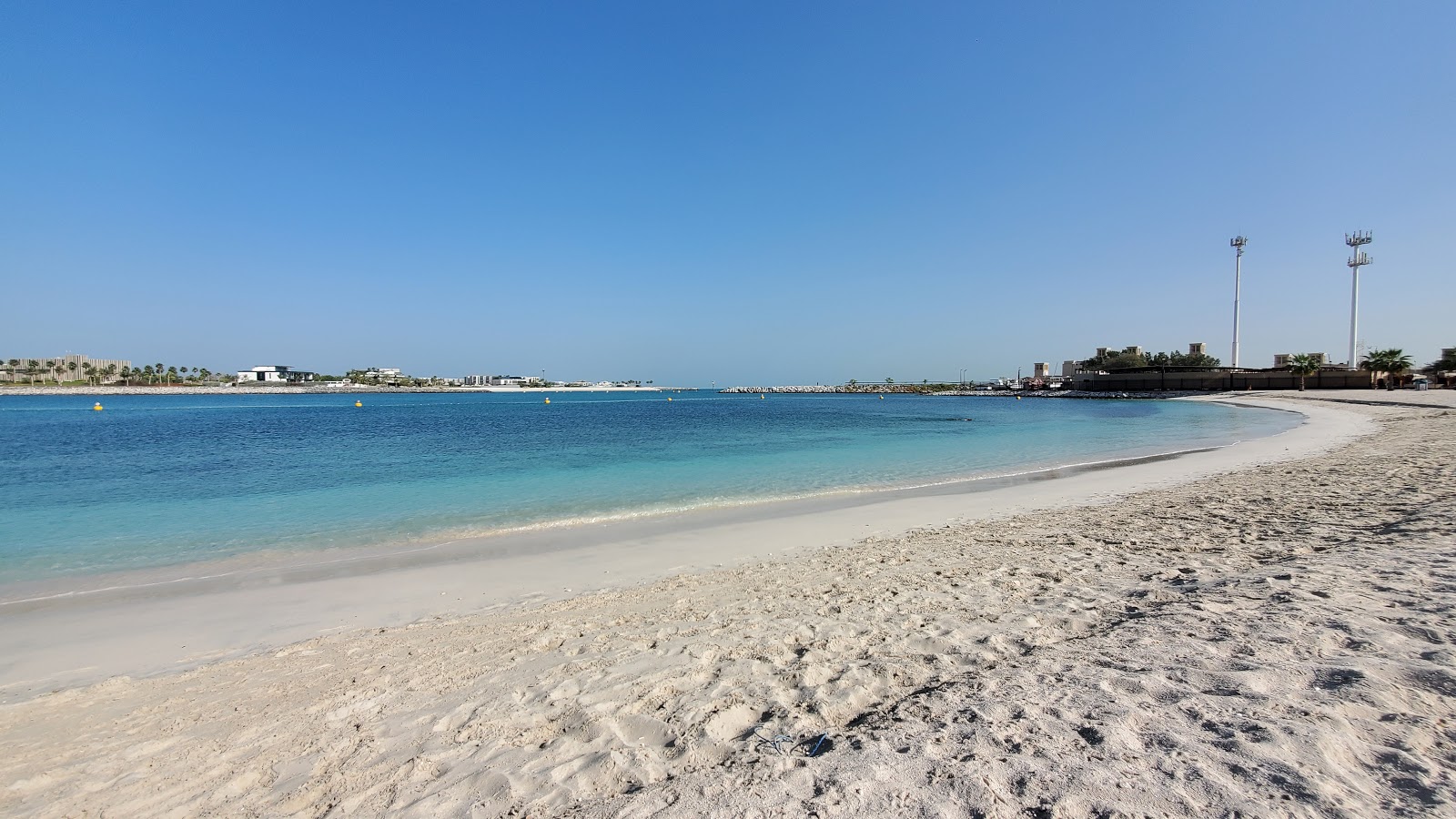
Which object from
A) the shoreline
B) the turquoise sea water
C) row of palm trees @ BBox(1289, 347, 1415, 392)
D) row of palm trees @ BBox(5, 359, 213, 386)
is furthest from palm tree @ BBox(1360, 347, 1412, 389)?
row of palm trees @ BBox(5, 359, 213, 386)

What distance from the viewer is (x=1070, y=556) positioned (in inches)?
282

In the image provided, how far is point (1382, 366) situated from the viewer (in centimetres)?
6800

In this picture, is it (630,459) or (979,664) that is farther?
(630,459)

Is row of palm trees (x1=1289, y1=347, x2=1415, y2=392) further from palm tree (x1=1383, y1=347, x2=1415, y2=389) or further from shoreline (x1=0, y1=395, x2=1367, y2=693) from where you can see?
shoreline (x1=0, y1=395, x2=1367, y2=693)

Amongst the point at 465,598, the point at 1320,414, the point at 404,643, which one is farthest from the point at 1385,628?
the point at 1320,414

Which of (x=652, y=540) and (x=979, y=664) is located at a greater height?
(x=979, y=664)

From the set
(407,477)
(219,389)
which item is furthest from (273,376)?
(407,477)

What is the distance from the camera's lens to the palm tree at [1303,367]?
72.6m

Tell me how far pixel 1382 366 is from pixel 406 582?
326 ft

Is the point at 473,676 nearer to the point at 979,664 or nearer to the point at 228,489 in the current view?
A: the point at 979,664

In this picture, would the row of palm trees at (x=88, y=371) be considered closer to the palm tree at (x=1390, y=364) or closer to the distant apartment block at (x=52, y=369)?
the distant apartment block at (x=52, y=369)

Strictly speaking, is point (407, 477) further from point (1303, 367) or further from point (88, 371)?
point (88, 371)

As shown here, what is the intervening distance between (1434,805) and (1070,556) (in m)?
5.16

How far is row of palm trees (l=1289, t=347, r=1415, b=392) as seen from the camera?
6619cm
